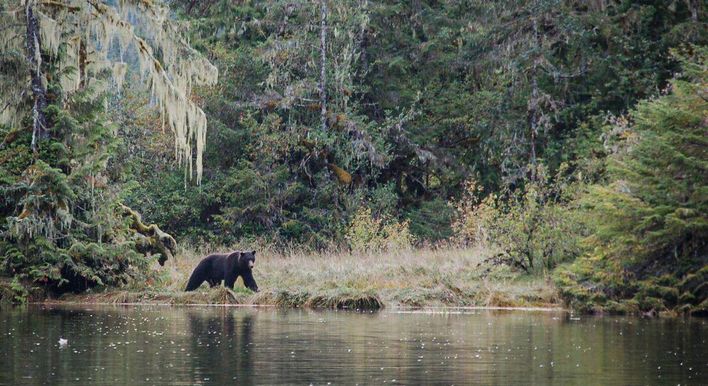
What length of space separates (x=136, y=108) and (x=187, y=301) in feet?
51.1

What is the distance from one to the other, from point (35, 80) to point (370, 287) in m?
7.70

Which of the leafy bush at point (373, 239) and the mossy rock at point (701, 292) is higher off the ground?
the leafy bush at point (373, 239)

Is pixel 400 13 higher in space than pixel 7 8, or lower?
higher

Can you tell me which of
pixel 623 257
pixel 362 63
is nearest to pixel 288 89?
pixel 362 63

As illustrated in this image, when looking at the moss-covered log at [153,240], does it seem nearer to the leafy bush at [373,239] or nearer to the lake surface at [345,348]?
the leafy bush at [373,239]

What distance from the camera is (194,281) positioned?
25.2 meters

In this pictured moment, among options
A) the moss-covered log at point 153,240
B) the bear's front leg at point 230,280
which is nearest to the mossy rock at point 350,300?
the bear's front leg at point 230,280

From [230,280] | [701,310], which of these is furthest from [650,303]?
[230,280]

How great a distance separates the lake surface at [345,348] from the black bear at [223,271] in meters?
2.83

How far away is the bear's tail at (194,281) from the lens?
25.1 meters

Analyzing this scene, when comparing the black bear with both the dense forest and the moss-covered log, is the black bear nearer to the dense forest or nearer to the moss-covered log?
the dense forest

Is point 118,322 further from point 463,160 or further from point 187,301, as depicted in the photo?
point 463,160

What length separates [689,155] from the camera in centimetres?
2175

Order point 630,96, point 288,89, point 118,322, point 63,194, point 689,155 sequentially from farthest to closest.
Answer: point 288,89
point 630,96
point 63,194
point 689,155
point 118,322
